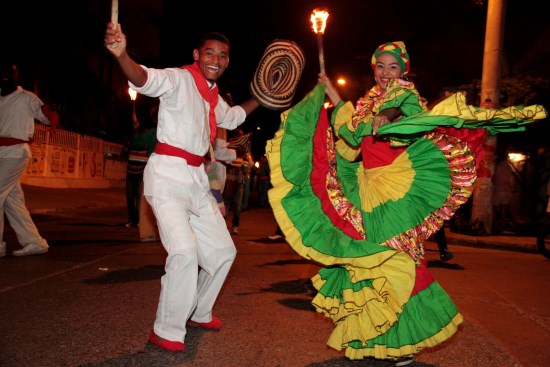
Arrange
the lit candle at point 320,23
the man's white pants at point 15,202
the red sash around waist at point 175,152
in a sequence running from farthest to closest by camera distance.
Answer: the man's white pants at point 15,202, the lit candle at point 320,23, the red sash around waist at point 175,152

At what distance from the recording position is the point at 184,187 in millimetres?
3770

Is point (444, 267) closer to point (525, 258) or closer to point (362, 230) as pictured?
point (525, 258)

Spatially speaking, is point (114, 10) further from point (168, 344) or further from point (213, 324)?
point (213, 324)

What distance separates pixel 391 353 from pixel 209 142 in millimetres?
1952

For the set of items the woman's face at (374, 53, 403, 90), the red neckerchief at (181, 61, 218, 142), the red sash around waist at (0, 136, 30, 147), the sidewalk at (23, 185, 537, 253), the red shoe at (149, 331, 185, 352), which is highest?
the woman's face at (374, 53, 403, 90)

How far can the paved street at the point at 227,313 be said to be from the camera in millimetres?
3523

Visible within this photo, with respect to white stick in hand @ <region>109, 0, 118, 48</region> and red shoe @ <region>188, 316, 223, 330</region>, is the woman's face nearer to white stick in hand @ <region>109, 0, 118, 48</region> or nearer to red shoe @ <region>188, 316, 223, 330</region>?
white stick in hand @ <region>109, 0, 118, 48</region>

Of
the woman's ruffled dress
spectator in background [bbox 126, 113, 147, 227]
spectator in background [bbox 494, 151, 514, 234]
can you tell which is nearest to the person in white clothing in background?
the woman's ruffled dress

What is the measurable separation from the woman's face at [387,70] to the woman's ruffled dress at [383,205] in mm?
184

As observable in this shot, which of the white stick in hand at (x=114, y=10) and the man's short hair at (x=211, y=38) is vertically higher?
the man's short hair at (x=211, y=38)

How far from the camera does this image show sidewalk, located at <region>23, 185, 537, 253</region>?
451 inches

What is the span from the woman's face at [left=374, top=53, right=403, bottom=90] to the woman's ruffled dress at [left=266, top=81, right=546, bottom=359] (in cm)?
18

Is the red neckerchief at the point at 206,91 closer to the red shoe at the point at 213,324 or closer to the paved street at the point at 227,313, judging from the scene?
the red shoe at the point at 213,324

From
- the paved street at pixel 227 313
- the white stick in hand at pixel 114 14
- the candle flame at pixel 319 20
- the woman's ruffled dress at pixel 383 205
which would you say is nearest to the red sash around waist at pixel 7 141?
the paved street at pixel 227 313
